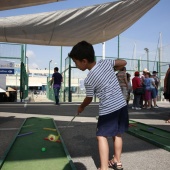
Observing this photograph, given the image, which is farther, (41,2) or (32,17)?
(32,17)

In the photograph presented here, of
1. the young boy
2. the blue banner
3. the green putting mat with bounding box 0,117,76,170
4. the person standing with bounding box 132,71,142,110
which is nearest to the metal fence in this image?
the blue banner

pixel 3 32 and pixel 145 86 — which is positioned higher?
pixel 3 32

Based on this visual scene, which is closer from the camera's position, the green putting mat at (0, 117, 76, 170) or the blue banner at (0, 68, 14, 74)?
the green putting mat at (0, 117, 76, 170)

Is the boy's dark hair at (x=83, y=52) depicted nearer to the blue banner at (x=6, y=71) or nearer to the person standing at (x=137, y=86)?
the person standing at (x=137, y=86)

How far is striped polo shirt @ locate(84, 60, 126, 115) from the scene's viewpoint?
9.44 ft

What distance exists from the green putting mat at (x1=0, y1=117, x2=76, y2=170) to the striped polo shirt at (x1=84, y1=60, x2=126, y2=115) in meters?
0.88

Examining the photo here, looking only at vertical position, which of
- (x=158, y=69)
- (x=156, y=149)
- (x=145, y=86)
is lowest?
(x=156, y=149)

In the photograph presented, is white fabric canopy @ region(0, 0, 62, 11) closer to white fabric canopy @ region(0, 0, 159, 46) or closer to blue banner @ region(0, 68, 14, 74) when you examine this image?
white fabric canopy @ region(0, 0, 159, 46)

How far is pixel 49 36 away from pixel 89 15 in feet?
6.78

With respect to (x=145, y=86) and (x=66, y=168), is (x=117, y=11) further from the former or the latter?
(x=66, y=168)

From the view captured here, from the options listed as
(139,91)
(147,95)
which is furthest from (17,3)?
(147,95)

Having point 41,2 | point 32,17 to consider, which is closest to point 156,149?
point 41,2

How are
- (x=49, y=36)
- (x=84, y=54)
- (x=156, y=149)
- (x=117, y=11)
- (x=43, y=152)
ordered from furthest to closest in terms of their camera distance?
(x=49, y=36)
(x=117, y=11)
(x=156, y=149)
(x=43, y=152)
(x=84, y=54)

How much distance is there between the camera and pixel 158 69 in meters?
19.4
